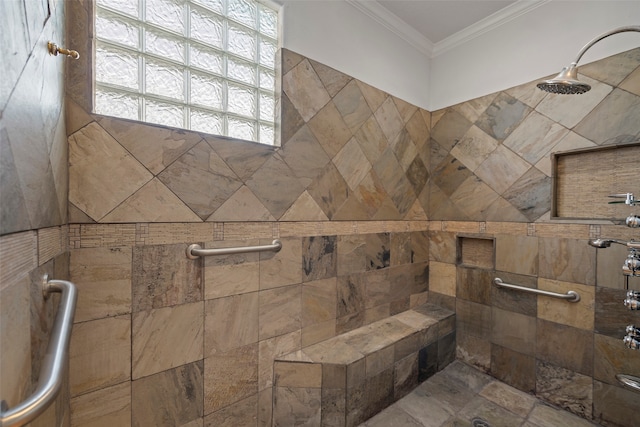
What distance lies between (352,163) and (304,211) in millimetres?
482

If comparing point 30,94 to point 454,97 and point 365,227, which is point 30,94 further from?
point 454,97

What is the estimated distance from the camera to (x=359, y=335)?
1.62m

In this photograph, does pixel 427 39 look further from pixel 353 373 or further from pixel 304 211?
pixel 353 373

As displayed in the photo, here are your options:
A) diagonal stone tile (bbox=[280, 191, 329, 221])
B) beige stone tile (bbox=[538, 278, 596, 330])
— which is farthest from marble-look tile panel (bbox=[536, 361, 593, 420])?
diagonal stone tile (bbox=[280, 191, 329, 221])

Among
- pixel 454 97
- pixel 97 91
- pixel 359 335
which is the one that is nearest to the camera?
pixel 97 91

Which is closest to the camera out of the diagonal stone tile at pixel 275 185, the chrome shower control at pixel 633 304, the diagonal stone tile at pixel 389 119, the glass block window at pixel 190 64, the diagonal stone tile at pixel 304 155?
the glass block window at pixel 190 64

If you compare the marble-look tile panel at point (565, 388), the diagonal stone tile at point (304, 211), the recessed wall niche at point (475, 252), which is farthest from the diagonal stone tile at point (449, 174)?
the marble-look tile panel at point (565, 388)

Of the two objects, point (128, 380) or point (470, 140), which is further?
point (470, 140)

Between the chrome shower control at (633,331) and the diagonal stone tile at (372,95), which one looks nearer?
the chrome shower control at (633,331)

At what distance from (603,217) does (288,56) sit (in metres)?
1.91

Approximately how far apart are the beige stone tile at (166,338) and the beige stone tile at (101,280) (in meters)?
0.09

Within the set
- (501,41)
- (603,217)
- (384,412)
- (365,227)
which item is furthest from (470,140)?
(384,412)

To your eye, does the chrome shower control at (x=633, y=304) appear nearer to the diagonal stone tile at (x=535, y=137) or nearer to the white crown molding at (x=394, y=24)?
the diagonal stone tile at (x=535, y=137)

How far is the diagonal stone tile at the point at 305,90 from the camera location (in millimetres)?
1399
